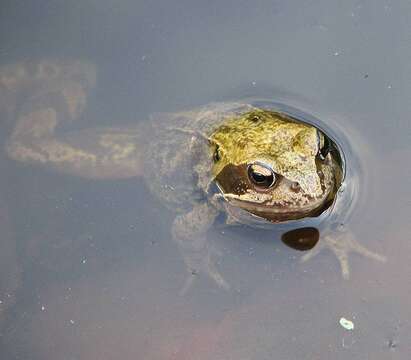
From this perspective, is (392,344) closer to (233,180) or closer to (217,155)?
(233,180)

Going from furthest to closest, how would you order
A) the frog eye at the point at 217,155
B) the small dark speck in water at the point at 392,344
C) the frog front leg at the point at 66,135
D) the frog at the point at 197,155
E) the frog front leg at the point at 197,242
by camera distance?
1. the frog front leg at the point at 66,135
2. the frog eye at the point at 217,155
3. the frog front leg at the point at 197,242
4. the frog at the point at 197,155
5. the small dark speck in water at the point at 392,344

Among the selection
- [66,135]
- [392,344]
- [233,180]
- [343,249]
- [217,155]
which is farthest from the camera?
[66,135]

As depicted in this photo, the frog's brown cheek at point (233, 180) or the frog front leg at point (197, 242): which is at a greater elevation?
the frog's brown cheek at point (233, 180)

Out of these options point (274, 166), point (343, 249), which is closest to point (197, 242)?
point (274, 166)

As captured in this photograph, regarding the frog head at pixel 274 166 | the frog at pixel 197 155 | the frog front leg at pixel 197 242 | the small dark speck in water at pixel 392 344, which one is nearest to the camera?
the small dark speck in water at pixel 392 344

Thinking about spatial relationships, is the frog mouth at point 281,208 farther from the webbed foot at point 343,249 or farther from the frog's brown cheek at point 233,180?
the webbed foot at point 343,249

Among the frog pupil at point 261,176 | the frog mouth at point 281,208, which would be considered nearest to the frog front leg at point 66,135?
the frog mouth at point 281,208

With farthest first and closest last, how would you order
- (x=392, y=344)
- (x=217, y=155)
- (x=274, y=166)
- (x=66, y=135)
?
1. (x=66, y=135)
2. (x=217, y=155)
3. (x=274, y=166)
4. (x=392, y=344)

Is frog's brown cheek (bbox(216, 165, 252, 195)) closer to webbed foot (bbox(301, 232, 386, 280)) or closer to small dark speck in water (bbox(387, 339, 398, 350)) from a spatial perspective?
webbed foot (bbox(301, 232, 386, 280))
